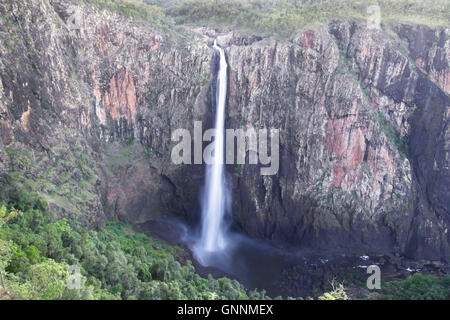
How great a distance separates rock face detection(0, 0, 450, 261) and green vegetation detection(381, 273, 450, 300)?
8648 millimetres

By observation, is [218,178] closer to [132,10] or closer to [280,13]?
[132,10]

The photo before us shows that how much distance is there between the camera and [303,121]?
3312 centimetres

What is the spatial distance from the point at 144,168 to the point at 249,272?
1276cm

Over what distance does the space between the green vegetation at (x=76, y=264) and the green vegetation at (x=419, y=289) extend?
878 centimetres

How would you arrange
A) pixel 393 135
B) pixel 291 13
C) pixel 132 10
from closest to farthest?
pixel 393 135 < pixel 132 10 < pixel 291 13

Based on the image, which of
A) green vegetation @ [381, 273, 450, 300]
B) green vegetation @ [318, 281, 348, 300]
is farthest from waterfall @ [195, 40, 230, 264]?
green vegetation @ [381, 273, 450, 300]

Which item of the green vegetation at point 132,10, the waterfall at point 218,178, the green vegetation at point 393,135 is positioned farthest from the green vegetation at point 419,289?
the green vegetation at point 132,10

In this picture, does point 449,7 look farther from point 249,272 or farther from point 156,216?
point 156,216

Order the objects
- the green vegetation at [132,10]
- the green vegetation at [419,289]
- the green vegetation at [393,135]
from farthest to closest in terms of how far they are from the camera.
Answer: the green vegetation at [393,135]
the green vegetation at [132,10]
the green vegetation at [419,289]

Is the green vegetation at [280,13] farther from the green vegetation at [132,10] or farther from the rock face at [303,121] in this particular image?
the rock face at [303,121]

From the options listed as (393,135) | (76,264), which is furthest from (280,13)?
(76,264)

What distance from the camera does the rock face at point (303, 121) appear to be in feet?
105

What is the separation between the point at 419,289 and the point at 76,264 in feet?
62.7

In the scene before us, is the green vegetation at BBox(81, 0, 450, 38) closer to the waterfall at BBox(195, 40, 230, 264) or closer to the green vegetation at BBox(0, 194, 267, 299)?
the waterfall at BBox(195, 40, 230, 264)
